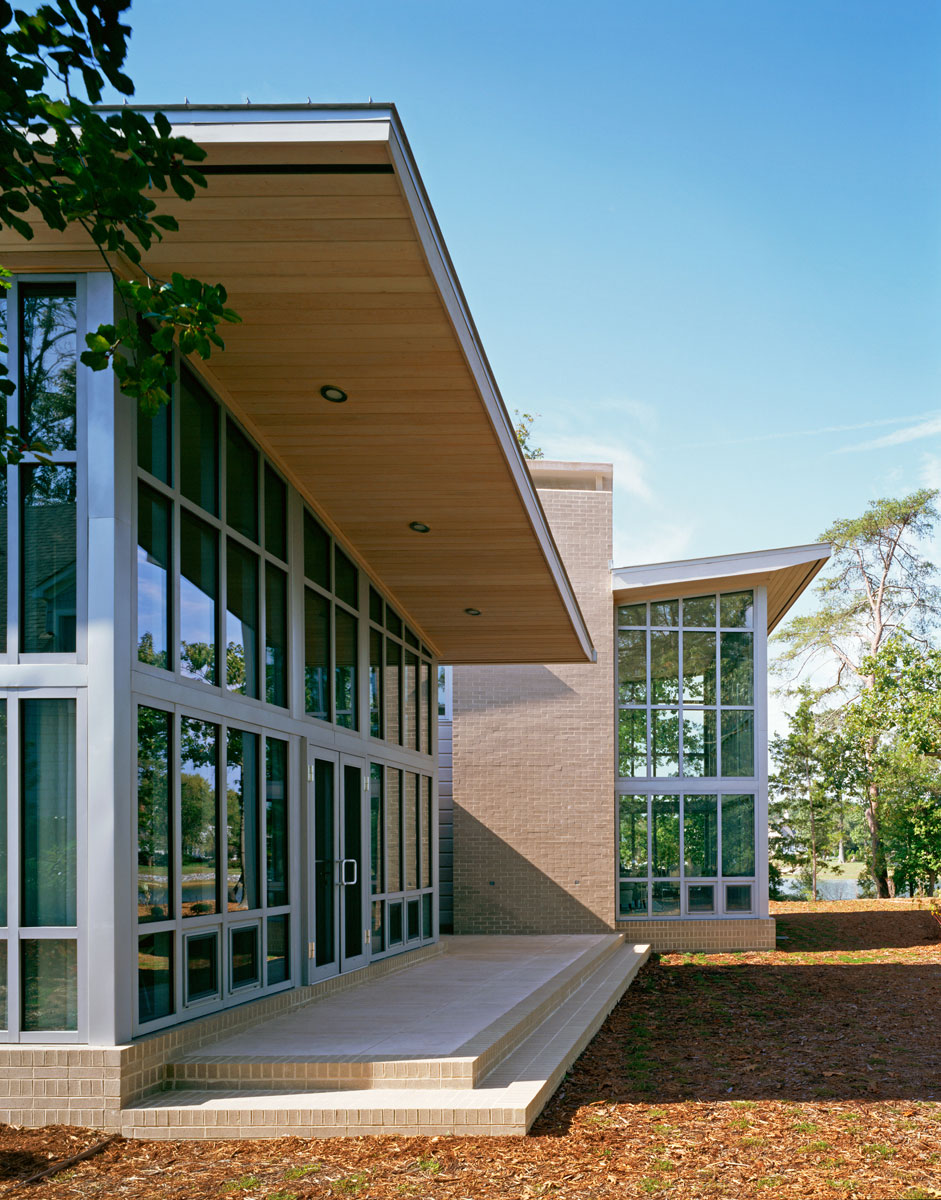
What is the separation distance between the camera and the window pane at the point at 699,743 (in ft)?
59.2

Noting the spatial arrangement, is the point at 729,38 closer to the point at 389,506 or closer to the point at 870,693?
the point at 389,506

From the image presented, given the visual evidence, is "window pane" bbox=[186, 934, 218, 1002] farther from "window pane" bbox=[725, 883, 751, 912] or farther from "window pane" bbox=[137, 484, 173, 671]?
"window pane" bbox=[725, 883, 751, 912]

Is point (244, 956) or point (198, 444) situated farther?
point (244, 956)

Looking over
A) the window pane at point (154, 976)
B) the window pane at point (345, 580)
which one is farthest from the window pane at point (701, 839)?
the window pane at point (154, 976)

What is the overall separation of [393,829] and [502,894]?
545 centimetres

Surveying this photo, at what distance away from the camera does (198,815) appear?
743cm

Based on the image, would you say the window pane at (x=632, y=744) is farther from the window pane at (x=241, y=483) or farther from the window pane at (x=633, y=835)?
the window pane at (x=241, y=483)

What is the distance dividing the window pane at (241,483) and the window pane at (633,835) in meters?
10.8

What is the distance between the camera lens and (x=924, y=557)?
36.1m

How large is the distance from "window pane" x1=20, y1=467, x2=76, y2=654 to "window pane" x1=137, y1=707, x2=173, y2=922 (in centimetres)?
62

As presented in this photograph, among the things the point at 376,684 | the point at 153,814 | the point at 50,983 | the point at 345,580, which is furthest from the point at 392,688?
the point at 50,983

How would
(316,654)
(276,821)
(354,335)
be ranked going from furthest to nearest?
(316,654), (276,821), (354,335)

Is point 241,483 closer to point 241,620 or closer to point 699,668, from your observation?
point 241,620

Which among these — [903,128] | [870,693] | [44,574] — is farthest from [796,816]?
[44,574]
